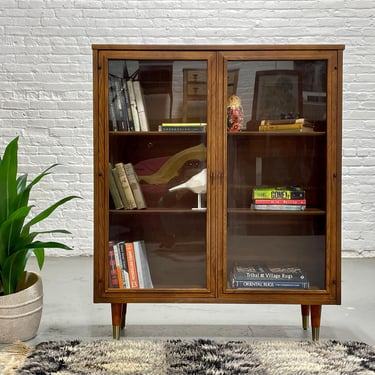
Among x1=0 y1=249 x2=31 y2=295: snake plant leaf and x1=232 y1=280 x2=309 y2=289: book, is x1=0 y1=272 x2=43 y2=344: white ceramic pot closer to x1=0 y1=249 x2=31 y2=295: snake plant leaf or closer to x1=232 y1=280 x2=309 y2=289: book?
x1=0 y1=249 x2=31 y2=295: snake plant leaf

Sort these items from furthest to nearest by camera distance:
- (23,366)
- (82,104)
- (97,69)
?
(82,104) → (97,69) → (23,366)

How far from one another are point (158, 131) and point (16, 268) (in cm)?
86

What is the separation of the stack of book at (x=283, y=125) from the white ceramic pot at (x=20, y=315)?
4.00ft

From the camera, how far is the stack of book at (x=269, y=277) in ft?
7.80

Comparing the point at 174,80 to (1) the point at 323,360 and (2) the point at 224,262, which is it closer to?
(2) the point at 224,262

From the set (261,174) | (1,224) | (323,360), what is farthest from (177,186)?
(323,360)

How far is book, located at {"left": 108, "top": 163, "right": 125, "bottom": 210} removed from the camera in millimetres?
2385

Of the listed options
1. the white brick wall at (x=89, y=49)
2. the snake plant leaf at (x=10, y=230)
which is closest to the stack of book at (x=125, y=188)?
the snake plant leaf at (x=10, y=230)

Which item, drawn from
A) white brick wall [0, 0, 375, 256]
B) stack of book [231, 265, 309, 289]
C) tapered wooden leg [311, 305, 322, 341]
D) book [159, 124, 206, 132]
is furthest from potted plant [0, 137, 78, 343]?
white brick wall [0, 0, 375, 256]

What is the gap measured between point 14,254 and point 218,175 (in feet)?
3.03

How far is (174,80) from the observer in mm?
2414

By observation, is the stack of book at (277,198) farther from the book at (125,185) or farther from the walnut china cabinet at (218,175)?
the book at (125,185)

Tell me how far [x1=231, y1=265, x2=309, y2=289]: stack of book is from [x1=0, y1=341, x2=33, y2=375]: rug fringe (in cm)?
89

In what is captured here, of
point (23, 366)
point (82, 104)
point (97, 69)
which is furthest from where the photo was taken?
point (82, 104)
